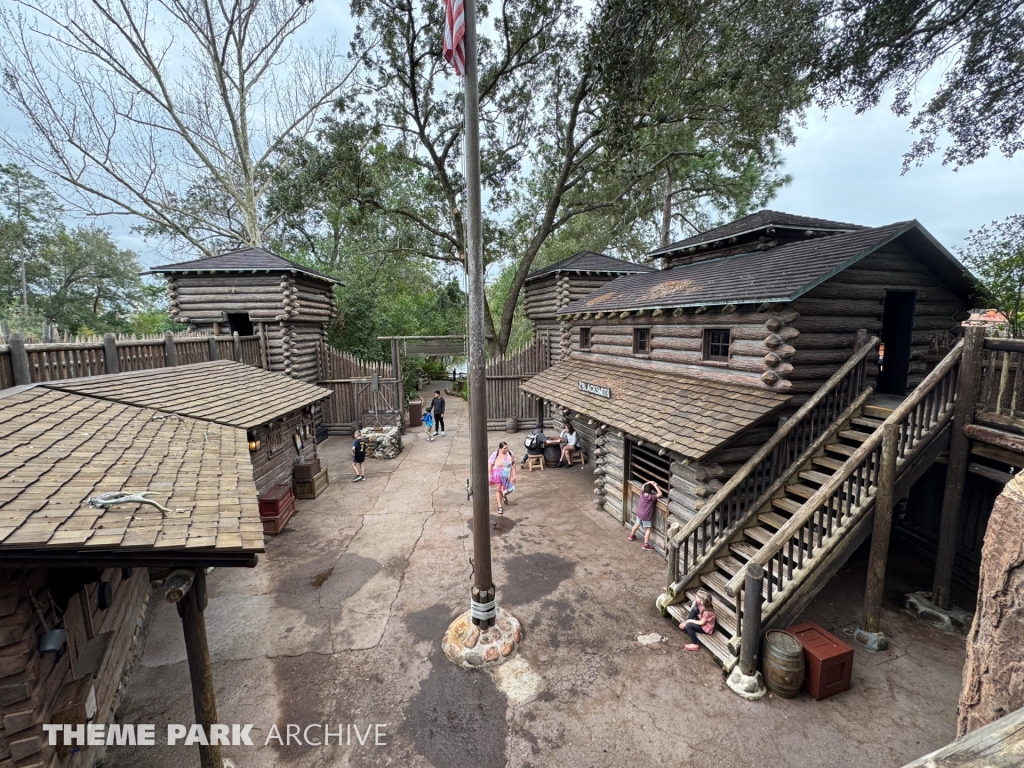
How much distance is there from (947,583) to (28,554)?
450 inches

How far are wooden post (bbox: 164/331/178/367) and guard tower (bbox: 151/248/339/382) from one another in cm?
524

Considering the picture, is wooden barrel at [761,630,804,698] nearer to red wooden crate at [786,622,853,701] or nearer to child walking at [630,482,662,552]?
red wooden crate at [786,622,853,701]

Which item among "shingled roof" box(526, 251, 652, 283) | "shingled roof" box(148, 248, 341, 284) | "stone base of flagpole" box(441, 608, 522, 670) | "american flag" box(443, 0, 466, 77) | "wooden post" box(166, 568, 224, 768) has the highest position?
"american flag" box(443, 0, 466, 77)

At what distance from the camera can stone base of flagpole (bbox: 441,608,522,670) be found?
589 cm

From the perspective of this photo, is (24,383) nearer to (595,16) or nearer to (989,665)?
(989,665)

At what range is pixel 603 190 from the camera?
2469 cm

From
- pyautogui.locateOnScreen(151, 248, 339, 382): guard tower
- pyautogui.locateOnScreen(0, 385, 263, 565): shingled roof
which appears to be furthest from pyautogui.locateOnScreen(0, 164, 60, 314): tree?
pyautogui.locateOnScreen(0, 385, 263, 565): shingled roof

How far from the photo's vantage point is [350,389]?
18.6 meters

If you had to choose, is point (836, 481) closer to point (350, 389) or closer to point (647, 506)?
point (647, 506)

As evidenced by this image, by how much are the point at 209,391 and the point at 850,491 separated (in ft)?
40.3

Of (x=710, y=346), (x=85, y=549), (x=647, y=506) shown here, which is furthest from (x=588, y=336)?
(x=85, y=549)

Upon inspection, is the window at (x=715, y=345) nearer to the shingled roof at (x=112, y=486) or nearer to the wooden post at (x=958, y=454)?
the wooden post at (x=958, y=454)

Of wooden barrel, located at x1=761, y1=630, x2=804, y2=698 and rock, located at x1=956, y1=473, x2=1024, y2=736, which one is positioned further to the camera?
wooden barrel, located at x1=761, y1=630, x2=804, y2=698

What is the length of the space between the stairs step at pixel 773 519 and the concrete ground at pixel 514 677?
1.71 meters
